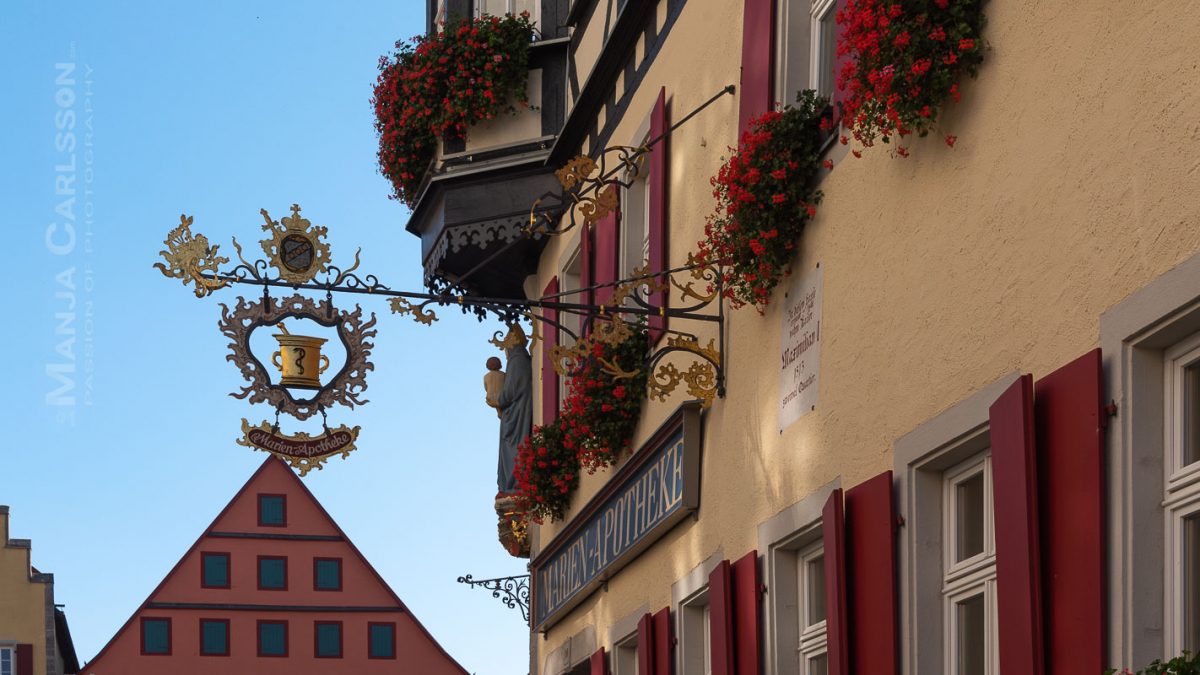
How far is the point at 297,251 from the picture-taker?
35.1ft

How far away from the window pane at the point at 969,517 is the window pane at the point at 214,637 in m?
29.7

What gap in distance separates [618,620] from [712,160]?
2861 mm

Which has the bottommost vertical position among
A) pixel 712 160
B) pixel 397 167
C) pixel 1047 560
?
pixel 1047 560

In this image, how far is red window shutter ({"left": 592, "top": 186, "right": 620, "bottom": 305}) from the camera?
11.6 meters

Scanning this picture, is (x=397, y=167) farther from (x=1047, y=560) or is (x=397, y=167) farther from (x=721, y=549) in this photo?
(x=1047, y=560)

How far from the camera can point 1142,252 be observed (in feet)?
16.9

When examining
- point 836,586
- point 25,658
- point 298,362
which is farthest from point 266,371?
point 25,658

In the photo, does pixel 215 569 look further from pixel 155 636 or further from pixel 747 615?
pixel 747 615

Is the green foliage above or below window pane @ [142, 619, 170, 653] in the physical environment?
below

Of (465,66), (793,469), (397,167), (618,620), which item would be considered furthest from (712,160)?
(397,167)

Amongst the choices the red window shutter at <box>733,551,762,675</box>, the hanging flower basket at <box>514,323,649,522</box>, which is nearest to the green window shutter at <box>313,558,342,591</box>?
the hanging flower basket at <box>514,323,649,522</box>

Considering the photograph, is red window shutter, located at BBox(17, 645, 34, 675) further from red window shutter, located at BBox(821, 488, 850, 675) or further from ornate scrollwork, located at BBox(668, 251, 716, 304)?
red window shutter, located at BBox(821, 488, 850, 675)

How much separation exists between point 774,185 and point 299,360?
4.89 meters

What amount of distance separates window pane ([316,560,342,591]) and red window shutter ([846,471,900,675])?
2925cm
